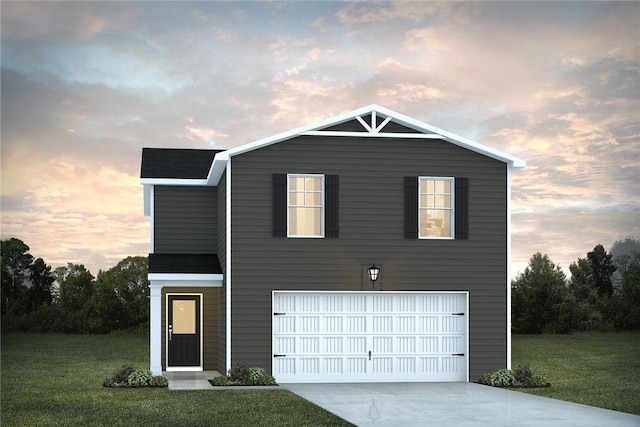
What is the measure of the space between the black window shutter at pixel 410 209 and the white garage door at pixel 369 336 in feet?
4.45

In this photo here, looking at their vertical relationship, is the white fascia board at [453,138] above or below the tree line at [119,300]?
above


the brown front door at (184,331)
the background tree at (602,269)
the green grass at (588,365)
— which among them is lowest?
the green grass at (588,365)

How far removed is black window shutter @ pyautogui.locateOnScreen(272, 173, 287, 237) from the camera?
21219 mm

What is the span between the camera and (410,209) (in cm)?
2170

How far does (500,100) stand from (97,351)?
50.4ft

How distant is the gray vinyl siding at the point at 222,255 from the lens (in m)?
21.8

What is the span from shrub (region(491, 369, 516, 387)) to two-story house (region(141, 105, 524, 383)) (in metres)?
0.58

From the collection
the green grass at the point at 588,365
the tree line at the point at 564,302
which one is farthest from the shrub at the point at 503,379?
the tree line at the point at 564,302

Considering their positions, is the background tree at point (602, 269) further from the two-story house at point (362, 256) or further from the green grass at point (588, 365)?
the two-story house at point (362, 256)

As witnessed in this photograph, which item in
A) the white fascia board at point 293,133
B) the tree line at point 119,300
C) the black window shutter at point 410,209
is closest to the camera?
the white fascia board at point 293,133

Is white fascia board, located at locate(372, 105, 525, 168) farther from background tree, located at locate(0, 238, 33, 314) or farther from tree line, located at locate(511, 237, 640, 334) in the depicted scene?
background tree, located at locate(0, 238, 33, 314)

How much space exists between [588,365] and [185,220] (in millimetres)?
12448

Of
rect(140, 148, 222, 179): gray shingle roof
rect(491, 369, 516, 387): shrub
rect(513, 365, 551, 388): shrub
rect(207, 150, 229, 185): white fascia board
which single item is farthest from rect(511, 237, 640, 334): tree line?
rect(207, 150, 229, 185): white fascia board

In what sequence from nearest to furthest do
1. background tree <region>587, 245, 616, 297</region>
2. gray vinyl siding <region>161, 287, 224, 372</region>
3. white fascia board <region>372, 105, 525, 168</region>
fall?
white fascia board <region>372, 105, 525, 168</region>
gray vinyl siding <region>161, 287, 224, 372</region>
background tree <region>587, 245, 616, 297</region>
